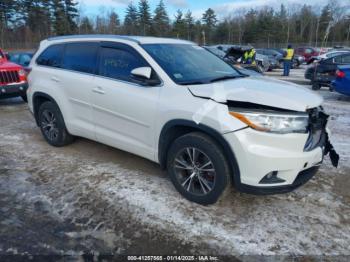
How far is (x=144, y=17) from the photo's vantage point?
72.7m

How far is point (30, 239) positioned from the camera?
2951mm

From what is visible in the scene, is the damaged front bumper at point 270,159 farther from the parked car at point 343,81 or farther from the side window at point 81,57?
the parked car at point 343,81

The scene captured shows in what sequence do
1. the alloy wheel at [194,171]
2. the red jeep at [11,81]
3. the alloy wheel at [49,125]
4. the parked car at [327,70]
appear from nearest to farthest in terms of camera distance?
1. the alloy wheel at [194,171]
2. the alloy wheel at [49,125]
3. the red jeep at [11,81]
4. the parked car at [327,70]

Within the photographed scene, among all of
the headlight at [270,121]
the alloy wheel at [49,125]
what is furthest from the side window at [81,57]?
the headlight at [270,121]

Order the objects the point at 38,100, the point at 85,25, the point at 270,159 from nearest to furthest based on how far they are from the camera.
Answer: the point at 270,159 → the point at 38,100 → the point at 85,25

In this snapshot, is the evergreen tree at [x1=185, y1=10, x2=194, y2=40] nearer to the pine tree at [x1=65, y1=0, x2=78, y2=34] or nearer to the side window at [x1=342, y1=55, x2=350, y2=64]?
the pine tree at [x1=65, y1=0, x2=78, y2=34]

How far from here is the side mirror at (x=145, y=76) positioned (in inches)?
140

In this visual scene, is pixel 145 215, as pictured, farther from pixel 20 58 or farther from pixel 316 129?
pixel 20 58

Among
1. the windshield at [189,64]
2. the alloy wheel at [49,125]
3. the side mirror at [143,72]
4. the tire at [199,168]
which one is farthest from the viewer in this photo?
the alloy wheel at [49,125]

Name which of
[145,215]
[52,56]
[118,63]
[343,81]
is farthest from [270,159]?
[343,81]

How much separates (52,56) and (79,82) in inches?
43.6

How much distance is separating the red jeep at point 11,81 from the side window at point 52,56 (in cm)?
415

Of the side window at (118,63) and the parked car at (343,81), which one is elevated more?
the side window at (118,63)

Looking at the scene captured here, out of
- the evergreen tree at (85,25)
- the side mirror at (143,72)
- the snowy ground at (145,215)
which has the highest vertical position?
the evergreen tree at (85,25)
